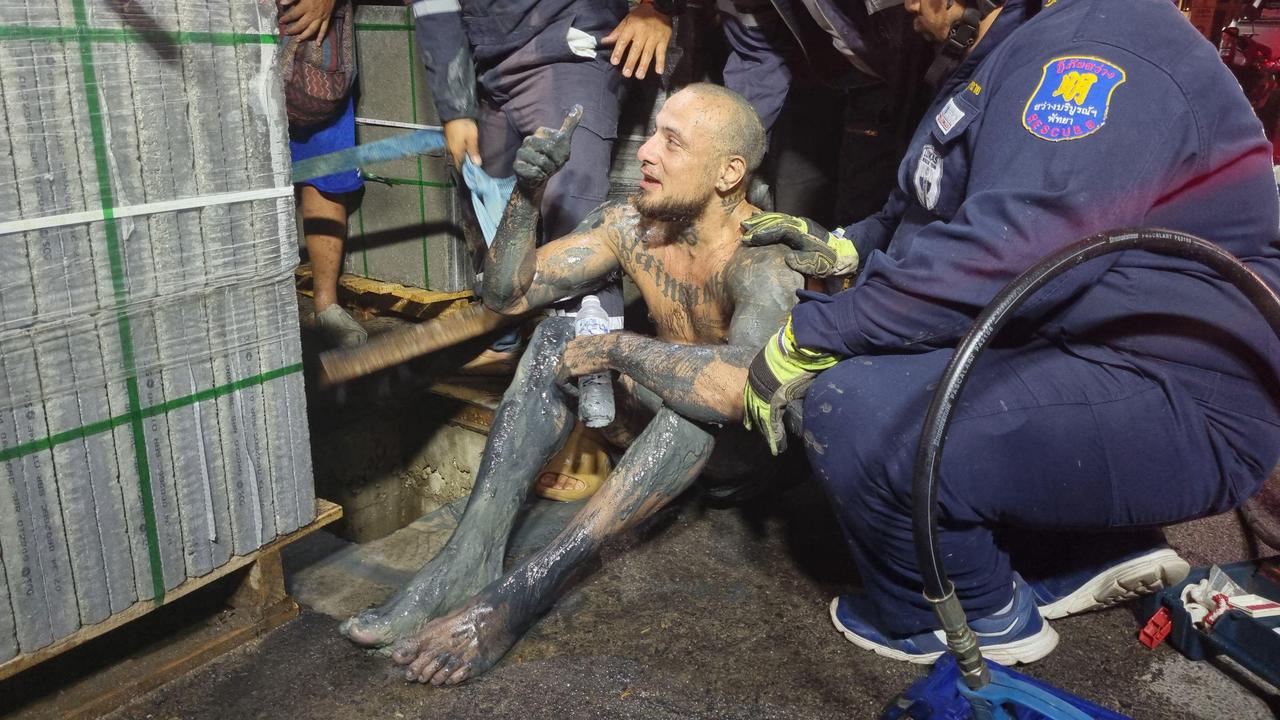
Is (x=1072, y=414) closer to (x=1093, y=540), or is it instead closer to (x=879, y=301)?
(x=879, y=301)

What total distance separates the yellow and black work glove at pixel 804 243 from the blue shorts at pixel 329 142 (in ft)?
9.29

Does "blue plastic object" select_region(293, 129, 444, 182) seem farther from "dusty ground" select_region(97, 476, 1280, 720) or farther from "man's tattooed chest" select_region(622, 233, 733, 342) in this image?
"dusty ground" select_region(97, 476, 1280, 720)

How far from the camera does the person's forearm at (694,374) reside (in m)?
2.55

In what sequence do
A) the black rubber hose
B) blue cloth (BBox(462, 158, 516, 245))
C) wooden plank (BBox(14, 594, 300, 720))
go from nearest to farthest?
the black rubber hose, wooden plank (BBox(14, 594, 300, 720)), blue cloth (BBox(462, 158, 516, 245))

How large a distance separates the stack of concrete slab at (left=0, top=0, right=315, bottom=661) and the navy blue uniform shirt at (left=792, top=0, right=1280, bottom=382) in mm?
1354

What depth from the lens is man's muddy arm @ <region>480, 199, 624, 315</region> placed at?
302 centimetres

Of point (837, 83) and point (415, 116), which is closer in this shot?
point (837, 83)

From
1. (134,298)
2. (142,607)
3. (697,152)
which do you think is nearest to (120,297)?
(134,298)

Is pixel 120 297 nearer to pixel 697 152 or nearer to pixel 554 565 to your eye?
pixel 554 565

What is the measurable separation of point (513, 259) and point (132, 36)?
127 cm

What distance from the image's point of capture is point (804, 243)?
2.82m

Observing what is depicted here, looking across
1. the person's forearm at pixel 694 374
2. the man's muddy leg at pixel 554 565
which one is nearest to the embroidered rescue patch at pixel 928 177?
the person's forearm at pixel 694 374

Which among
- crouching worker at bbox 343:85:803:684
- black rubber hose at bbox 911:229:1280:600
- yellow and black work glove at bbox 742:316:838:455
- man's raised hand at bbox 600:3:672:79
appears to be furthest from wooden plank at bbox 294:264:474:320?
black rubber hose at bbox 911:229:1280:600

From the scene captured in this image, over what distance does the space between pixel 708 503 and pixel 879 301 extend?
1.29 meters
